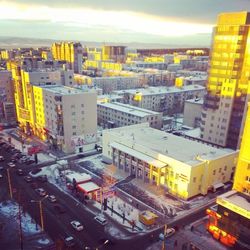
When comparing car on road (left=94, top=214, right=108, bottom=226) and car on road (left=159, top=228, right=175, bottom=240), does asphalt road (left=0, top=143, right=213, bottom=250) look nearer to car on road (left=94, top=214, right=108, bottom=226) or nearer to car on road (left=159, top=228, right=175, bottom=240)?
car on road (left=94, top=214, right=108, bottom=226)

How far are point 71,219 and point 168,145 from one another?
36.0m

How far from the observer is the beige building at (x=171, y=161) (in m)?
67.9

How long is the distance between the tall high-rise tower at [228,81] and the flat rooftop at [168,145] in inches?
585

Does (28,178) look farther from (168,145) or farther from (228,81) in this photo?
(228,81)

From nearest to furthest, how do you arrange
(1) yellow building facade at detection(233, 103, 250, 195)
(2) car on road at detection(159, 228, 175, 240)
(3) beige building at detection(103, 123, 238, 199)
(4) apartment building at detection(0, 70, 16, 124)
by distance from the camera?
(2) car on road at detection(159, 228, 175, 240)
(1) yellow building facade at detection(233, 103, 250, 195)
(3) beige building at detection(103, 123, 238, 199)
(4) apartment building at detection(0, 70, 16, 124)

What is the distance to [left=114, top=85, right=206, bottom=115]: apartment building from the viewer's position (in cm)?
14850

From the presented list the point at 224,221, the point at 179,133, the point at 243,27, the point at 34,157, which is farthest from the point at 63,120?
the point at 243,27

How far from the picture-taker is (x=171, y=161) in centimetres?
6938

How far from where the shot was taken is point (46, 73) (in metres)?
114

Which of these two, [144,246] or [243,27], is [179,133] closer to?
[243,27]

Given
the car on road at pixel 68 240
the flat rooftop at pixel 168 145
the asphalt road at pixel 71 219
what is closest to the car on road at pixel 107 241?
the asphalt road at pixel 71 219

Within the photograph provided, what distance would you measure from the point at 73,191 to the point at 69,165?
1791cm

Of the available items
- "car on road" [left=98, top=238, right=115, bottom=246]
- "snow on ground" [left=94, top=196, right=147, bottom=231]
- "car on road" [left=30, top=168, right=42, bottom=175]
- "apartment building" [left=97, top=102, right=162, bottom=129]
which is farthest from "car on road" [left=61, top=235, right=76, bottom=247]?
"apartment building" [left=97, top=102, right=162, bottom=129]

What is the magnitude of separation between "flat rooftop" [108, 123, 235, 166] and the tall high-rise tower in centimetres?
1485
